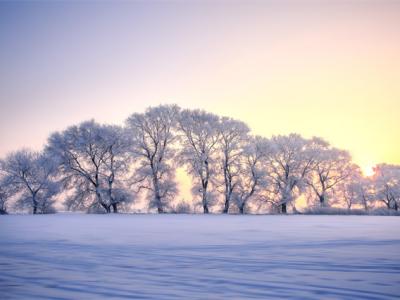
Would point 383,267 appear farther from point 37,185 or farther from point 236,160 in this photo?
point 37,185

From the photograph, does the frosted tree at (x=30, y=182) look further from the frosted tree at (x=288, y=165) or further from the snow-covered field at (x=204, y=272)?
the snow-covered field at (x=204, y=272)

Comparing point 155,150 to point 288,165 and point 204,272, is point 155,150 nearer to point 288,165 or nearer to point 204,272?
point 288,165

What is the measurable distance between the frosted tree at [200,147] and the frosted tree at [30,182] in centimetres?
1449

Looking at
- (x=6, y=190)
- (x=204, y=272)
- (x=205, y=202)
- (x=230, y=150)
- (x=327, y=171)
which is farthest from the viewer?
(x=327, y=171)

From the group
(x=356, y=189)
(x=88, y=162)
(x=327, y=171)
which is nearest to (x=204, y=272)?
(x=88, y=162)

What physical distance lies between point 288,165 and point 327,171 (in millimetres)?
6474

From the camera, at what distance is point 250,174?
3209cm

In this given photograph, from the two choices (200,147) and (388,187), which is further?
(388,187)

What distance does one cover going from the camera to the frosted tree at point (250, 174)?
31.6 m

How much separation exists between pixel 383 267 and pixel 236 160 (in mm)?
27776

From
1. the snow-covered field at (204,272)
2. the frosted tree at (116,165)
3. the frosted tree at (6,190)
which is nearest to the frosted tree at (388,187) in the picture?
the frosted tree at (116,165)

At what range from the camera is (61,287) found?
3.44 m

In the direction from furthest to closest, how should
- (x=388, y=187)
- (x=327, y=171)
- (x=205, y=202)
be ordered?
1. (x=388, y=187)
2. (x=327, y=171)
3. (x=205, y=202)

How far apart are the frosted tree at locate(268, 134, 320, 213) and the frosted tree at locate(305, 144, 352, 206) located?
50.9 inches
